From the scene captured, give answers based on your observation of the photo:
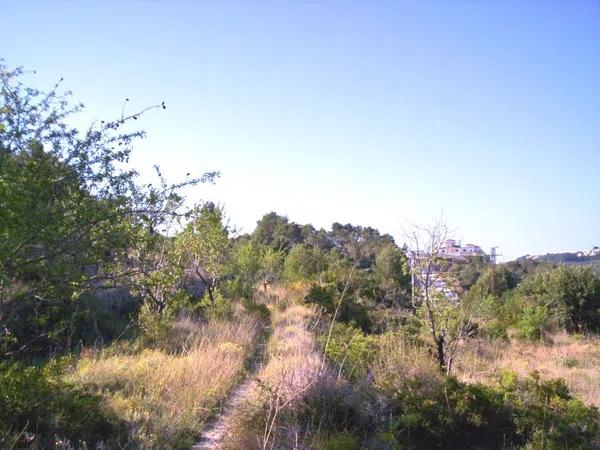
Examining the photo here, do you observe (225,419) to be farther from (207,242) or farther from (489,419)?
(207,242)

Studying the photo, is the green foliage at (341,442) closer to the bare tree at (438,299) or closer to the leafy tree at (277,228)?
the bare tree at (438,299)

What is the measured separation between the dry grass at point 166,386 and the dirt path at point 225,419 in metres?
0.11

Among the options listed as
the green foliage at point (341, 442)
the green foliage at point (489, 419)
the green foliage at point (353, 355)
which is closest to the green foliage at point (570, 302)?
the green foliage at point (353, 355)

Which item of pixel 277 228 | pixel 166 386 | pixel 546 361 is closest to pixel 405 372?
pixel 166 386

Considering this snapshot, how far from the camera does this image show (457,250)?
9.16 m

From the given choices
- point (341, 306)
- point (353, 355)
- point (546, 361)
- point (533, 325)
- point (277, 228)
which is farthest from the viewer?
point (277, 228)

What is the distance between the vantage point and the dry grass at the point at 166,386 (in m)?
5.28

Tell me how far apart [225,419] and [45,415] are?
203 centimetres

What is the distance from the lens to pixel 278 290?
22.7 metres

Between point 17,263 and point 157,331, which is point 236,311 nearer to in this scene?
point 157,331

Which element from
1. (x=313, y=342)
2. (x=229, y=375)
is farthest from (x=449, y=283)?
(x=229, y=375)

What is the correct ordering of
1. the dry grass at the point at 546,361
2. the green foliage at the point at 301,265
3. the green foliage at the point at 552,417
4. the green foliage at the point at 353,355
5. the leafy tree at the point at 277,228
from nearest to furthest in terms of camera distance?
the green foliage at the point at 552,417 < the green foliage at the point at 353,355 < the dry grass at the point at 546,361 < the green foliage at the point at 301,265 < the leafy tree at the point at 277,228

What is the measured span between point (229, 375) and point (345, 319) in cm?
927

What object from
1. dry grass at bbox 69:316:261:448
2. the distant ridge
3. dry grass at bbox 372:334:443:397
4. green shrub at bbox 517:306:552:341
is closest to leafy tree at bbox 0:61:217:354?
dry grass at bbox 69:316:261:448
